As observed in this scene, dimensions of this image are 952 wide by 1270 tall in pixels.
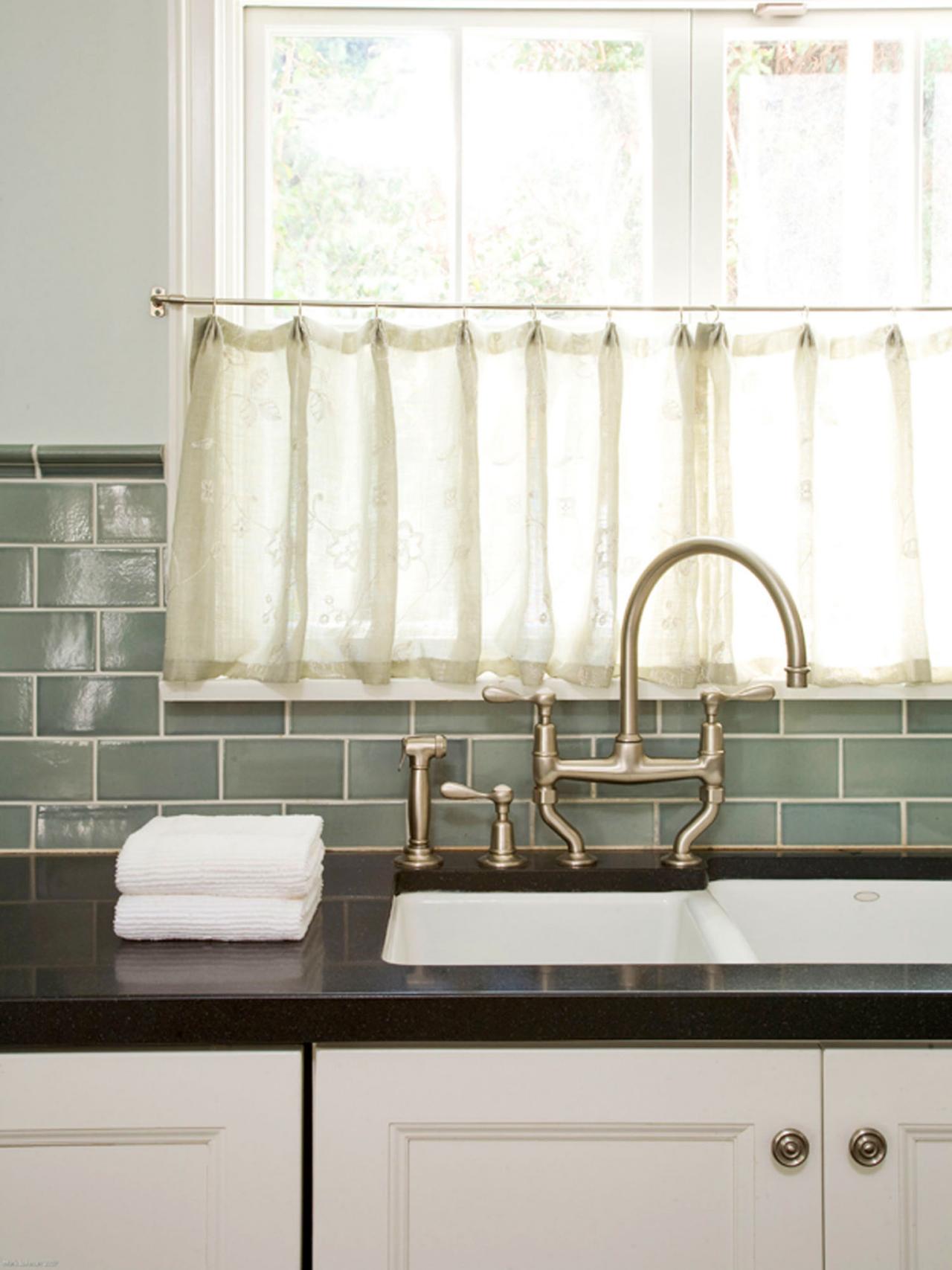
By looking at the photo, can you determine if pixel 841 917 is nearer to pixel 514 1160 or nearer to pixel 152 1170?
pixel 514 1160

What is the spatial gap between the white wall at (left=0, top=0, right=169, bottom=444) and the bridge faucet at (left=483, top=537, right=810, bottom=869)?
28.2 inches

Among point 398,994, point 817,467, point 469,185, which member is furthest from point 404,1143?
point 469,185

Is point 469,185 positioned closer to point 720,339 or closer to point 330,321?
point 330,321

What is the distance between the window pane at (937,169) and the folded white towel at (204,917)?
134 centimetres

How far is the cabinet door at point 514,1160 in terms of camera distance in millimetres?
1000

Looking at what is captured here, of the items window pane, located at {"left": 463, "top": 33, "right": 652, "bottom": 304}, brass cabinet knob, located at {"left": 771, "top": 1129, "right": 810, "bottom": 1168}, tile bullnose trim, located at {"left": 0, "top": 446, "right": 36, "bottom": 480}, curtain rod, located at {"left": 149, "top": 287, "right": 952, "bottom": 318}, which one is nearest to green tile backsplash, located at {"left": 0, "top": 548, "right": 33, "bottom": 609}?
tile bullnose trim, located at {"left": 0, "top": 446, "right": 36, "bottom": 480}

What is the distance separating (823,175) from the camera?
1682mm

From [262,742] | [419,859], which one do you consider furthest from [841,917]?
[262,742]

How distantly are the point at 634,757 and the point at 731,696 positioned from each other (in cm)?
16

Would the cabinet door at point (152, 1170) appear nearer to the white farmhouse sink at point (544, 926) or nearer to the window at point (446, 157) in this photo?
the white farmhouse sink at point (544, 926)

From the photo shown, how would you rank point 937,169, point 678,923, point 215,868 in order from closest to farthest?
1. point 215,868
2. point 678,923
3. point 937,169

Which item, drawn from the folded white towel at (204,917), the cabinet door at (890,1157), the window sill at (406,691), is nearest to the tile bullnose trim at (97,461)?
the window sill at (406,691)

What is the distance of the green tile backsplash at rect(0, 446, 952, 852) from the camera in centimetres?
157

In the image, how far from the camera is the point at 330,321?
1.65 meters
